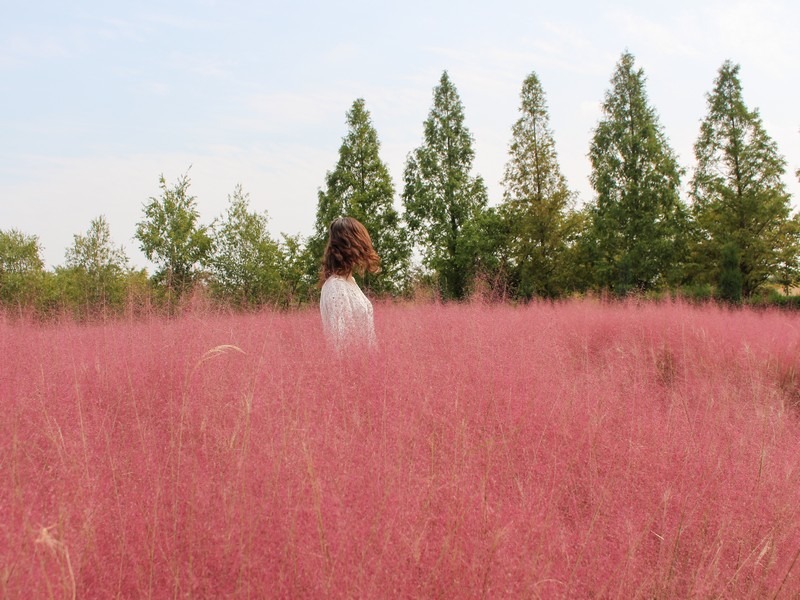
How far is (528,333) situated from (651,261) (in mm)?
14133

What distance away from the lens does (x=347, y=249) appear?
4266 mm

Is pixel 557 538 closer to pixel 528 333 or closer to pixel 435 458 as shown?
pixel 435 458

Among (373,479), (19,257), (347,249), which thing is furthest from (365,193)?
(19,257)

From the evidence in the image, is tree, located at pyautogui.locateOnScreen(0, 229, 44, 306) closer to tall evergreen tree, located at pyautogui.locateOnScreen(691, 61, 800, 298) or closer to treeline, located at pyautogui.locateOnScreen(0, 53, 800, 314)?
treeline, located at pyautogui.locateOnScreen(0, 53, 800, 314)

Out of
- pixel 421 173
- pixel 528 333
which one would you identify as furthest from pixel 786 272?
pixel 528 333

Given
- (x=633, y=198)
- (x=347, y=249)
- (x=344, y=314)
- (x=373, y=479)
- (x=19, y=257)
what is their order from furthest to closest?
(x=19, y=257)
(x=633, y=198)
(x=347, y=249)
(x=344, y=314)
(x=373, y=479)

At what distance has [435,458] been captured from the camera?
2545 mm

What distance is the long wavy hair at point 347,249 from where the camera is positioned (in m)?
4.26

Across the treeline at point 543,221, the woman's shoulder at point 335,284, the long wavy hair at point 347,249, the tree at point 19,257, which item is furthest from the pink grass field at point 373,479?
the tree at point 19,257

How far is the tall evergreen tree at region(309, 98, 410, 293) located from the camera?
20.1 metres

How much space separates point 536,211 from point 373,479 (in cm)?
1825

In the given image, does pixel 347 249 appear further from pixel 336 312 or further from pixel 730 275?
pixel 730 275

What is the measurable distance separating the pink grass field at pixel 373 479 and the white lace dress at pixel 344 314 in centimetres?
18

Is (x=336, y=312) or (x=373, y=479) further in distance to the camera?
(x=336, y=312)
